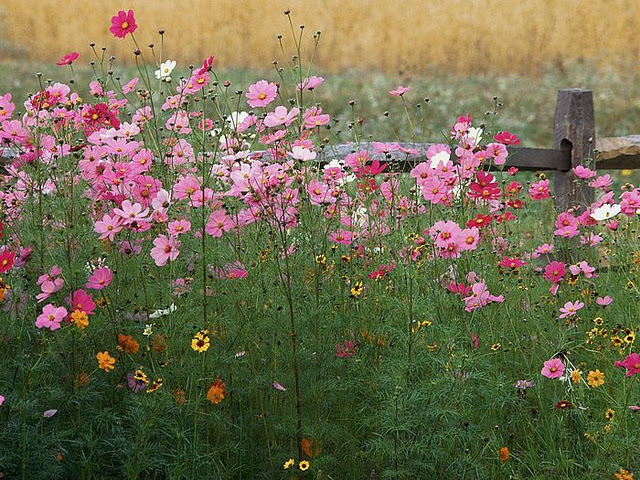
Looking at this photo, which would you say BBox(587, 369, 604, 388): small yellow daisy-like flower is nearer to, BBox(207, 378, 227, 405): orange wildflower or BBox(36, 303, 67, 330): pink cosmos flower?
BBox(207, 378, 227, 405): orange wildflower

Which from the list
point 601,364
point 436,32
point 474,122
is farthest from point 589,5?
point 601,364

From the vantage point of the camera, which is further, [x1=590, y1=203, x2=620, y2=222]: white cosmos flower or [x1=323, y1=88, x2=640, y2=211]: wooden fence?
[x1=323, y1=88, x2=640, y2=211]: wooden fence

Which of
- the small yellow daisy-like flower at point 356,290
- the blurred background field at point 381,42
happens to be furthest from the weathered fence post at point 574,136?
the blurred background field at point 381,42

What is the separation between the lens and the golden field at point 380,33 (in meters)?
13.6

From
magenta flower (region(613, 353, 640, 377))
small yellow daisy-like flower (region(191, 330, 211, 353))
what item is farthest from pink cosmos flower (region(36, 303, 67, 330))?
magenta flower (region(613, 353, 640, 377))

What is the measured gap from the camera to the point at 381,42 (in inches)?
544

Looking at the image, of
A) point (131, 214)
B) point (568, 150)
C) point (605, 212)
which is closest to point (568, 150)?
point (568, 150)

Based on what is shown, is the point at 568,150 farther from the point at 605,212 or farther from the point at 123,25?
the point at 123,25

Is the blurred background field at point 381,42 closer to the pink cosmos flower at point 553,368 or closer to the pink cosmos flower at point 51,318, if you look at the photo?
the pink cosmos flower at point 553,368

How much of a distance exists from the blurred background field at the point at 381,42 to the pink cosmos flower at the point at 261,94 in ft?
31.7

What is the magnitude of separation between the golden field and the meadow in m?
10.4

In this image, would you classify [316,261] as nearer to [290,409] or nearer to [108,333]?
[290,409]

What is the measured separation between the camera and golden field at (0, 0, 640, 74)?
44.7ft

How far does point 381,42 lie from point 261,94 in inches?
446
